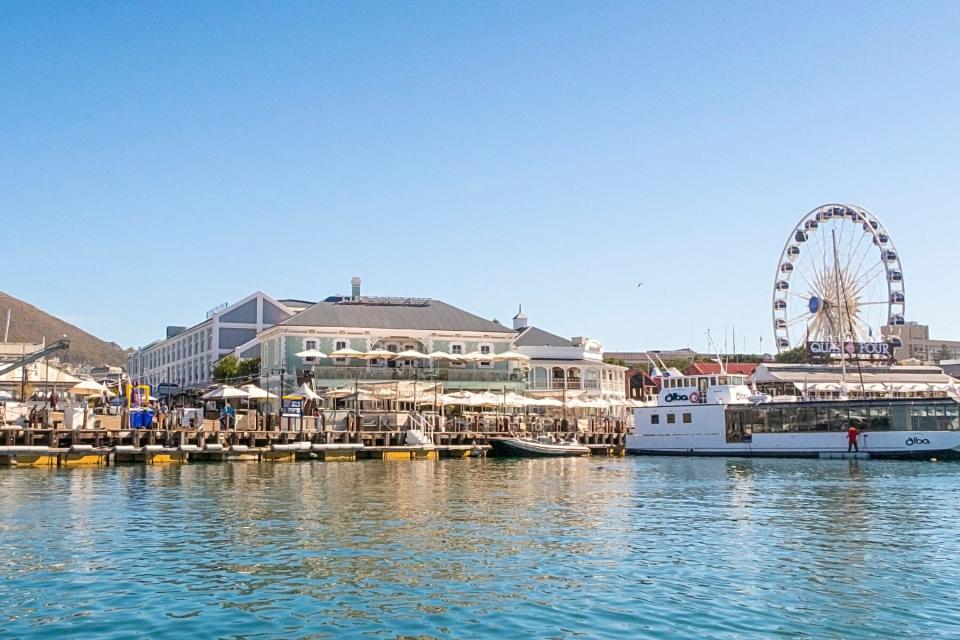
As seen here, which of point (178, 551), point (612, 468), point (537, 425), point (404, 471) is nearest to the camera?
point (178, 551)

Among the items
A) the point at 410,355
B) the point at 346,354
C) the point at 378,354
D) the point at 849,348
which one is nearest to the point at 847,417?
the point at 410,355

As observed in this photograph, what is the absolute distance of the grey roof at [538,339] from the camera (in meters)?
74.3

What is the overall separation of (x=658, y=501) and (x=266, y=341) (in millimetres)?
46243

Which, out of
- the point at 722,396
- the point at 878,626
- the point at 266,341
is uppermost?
the point at 266,341

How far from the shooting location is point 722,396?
181ft

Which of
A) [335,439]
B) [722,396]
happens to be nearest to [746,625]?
[335,439]

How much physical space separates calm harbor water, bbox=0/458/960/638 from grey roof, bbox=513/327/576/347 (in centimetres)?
4285

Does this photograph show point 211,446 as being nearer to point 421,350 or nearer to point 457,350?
point 421,350

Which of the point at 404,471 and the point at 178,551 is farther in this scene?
the point at 404,471

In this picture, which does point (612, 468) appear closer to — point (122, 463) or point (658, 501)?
point (658, 501)

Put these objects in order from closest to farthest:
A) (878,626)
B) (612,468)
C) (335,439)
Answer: (878,626) → (612,468) → (335,439)

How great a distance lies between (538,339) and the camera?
74.9 metres

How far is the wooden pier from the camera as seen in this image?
40375 millimetres

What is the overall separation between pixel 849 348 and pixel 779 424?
26.3 m
